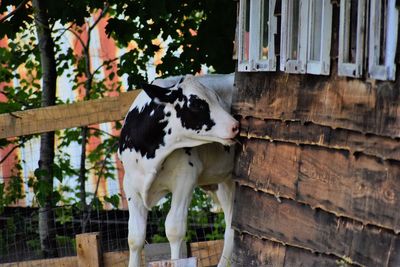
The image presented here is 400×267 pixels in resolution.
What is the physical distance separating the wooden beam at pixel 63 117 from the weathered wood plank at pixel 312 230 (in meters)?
1.75

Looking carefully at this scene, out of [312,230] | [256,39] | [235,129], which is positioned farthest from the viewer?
[235,129]

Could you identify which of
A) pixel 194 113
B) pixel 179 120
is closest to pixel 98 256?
pixel 179 120

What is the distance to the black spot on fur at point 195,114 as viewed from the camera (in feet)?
24.8

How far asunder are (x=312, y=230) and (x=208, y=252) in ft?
8.50

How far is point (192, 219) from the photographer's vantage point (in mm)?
12383

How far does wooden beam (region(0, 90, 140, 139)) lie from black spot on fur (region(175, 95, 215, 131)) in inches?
47.1

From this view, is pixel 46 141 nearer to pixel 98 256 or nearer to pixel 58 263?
pixel 58 263

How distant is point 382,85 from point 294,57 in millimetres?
1140

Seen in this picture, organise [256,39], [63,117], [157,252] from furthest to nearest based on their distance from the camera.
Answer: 1. [63,117]
2. [157,252]
3. [256,39]

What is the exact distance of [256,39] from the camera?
7.22 meters

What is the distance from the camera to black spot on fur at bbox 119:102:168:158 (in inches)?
309

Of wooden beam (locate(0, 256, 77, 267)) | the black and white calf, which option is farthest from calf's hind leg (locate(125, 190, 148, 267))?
wooden beam (locate(0, 256, 77, 267))

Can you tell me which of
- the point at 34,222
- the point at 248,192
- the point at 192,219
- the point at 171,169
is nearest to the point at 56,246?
the point at 34,222

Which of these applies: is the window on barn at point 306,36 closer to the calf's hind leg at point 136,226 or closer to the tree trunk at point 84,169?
the calf's hind leg at point 136,226
